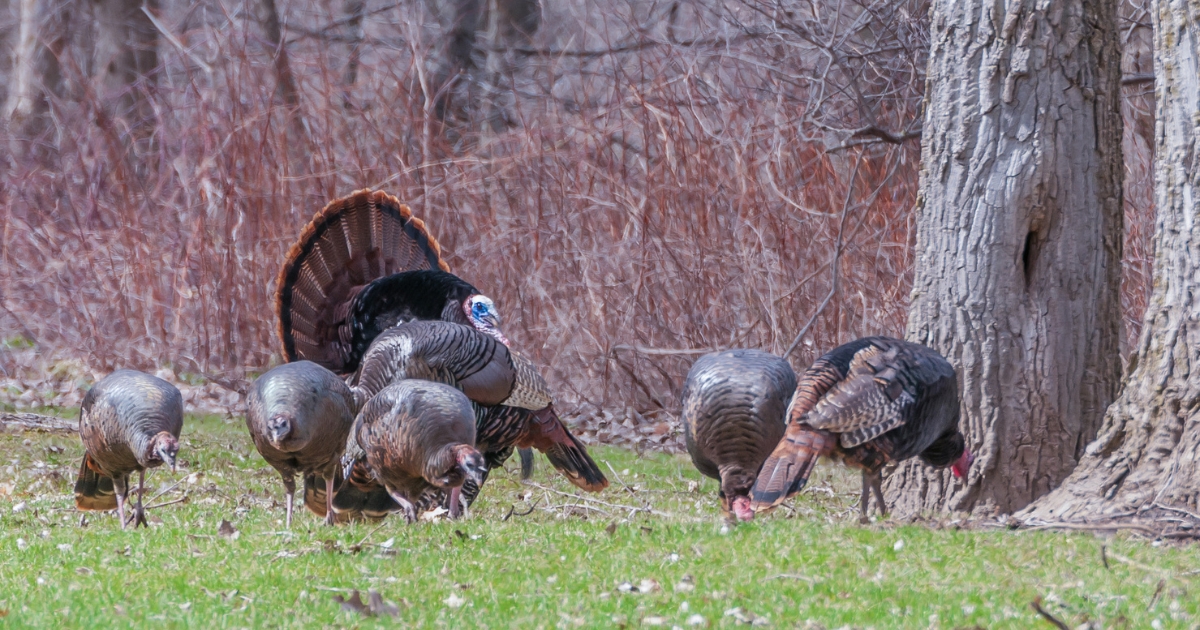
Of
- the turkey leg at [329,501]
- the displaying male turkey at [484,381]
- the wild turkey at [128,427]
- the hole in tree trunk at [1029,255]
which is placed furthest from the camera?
the displaying male turkey at [484,381]

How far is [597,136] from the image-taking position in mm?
12281

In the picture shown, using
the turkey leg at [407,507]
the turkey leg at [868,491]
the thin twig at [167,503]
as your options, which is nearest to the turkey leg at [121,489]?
the thin twig at [167,503]

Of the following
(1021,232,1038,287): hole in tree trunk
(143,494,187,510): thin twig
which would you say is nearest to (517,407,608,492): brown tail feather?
(143,494,187,510): thin twig

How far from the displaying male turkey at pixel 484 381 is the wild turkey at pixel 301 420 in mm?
178

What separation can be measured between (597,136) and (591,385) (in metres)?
2.27

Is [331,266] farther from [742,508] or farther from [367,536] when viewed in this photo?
[742,508]

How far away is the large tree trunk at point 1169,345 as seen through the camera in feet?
18.1

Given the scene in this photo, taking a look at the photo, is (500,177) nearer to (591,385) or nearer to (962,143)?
(591,385)

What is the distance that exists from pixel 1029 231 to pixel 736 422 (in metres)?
1.71

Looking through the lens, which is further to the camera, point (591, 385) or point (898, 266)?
point (591, 385)

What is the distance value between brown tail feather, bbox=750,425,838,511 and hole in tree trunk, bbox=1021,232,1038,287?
1428 millimetres

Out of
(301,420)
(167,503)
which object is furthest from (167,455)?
(167,503)

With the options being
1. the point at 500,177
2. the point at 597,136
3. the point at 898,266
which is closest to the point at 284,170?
the point at 500,177

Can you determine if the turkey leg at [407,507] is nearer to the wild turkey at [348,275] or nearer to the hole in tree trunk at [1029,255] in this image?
the wild turkey at [348,275]
